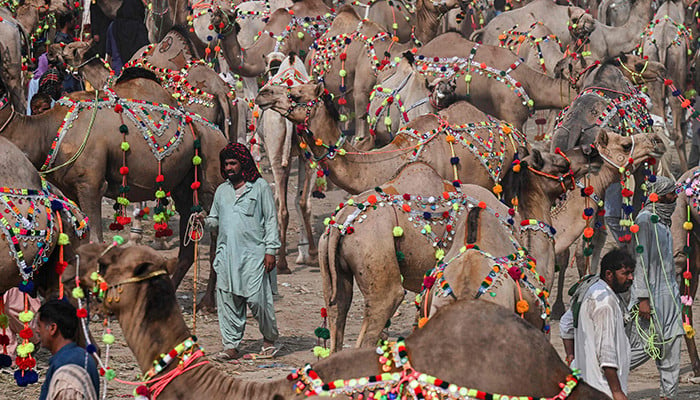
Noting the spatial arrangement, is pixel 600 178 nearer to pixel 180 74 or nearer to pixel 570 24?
pixel 180 74

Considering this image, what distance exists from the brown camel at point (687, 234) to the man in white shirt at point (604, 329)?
10.4ft

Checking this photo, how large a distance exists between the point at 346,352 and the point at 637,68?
9.10 meters

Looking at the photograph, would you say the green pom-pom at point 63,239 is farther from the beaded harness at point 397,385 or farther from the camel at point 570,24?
the camel at point 570,24

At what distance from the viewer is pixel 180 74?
13.3m

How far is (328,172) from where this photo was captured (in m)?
10.7

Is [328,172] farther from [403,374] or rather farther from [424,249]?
[403,374]

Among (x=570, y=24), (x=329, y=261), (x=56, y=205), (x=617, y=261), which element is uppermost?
(x=56, y=205)

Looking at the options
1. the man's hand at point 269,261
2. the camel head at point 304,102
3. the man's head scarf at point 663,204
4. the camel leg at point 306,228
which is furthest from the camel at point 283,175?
the man's head scarf at point 663,204

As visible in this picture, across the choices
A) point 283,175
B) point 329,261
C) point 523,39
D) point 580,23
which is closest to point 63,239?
point 329,261

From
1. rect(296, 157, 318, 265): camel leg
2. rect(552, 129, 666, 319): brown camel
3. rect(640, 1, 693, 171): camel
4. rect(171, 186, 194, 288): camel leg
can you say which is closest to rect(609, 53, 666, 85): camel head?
rect(640, 1, 693, 171): camel

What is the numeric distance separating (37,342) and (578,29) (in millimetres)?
9309

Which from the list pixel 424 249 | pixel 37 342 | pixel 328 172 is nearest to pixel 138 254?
pixel 424 249

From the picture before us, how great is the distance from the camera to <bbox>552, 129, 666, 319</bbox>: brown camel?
9.66 metres

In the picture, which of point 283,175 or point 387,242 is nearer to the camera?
point 387,242
